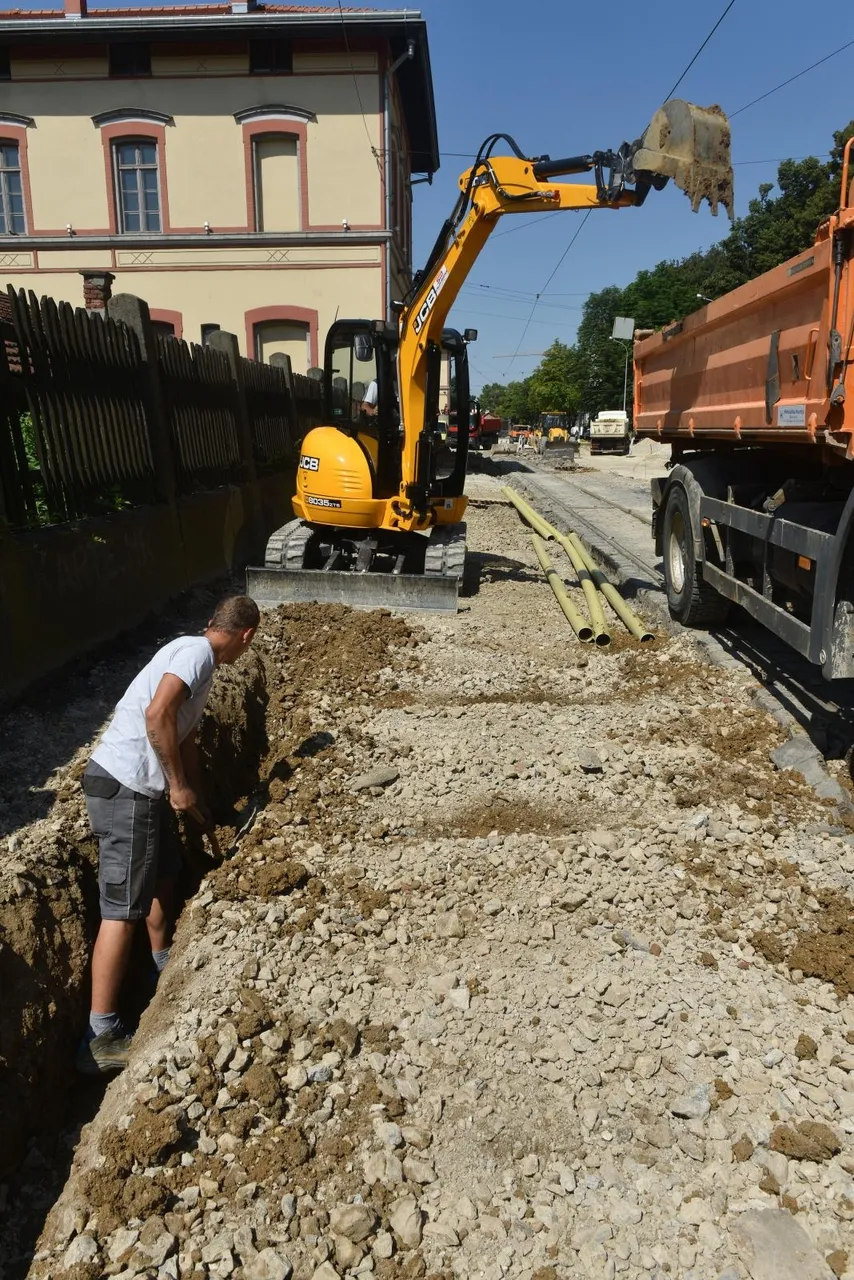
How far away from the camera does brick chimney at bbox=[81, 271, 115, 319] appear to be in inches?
474

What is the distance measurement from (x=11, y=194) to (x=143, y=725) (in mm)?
22184

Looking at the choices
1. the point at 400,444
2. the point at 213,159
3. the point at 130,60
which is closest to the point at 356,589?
the point at 400,444

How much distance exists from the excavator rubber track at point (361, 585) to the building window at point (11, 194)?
16938 mm

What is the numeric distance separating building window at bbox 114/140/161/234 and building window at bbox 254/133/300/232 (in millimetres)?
2488

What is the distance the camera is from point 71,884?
3.76 metres

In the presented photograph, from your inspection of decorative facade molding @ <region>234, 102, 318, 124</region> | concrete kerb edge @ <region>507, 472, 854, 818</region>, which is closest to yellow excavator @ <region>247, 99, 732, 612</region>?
concrete kerb edge @ <region>507, 472, 854, 818</region>

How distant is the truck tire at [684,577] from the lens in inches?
290

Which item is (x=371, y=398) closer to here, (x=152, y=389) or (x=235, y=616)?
(x=152, y=389)

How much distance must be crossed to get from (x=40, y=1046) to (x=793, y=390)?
200 inches

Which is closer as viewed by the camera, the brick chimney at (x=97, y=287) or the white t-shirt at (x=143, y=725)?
the white t-shirt at (x=143, y=725)

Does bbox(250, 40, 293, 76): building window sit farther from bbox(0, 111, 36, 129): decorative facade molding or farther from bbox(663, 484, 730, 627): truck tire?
bbox(663, 484, 730, 627): truck tire

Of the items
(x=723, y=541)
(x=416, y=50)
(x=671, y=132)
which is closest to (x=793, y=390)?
(x=723, y=541)

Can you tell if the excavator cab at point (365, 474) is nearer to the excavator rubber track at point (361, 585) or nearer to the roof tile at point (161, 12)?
the excavator rubber track at point (361, 585)

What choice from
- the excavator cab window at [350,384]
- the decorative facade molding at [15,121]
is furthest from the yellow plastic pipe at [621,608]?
the decorative facade molding at [15,121]
